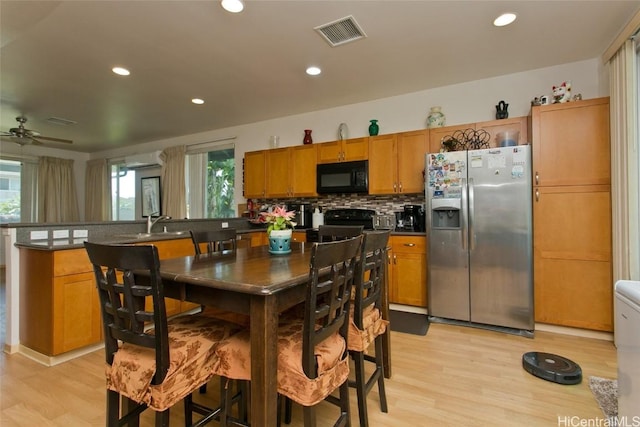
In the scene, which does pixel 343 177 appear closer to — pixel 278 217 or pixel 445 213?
pixel 445 213

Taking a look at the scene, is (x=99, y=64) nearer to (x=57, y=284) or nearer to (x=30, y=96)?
(x=30, y=96)

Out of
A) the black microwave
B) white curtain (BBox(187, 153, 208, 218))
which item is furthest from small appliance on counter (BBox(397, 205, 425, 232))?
white curtain (BBox(187, 153, 208, 218))

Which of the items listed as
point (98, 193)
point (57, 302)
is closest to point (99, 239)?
point (57, 302)

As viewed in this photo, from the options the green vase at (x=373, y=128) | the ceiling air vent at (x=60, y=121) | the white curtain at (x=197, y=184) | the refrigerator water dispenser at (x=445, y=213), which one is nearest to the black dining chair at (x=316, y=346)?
the refrigerator water dispenser at (x=445, y=213)

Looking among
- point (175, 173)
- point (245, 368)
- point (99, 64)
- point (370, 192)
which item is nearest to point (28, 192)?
point (175, 173)

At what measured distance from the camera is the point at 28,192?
6379 mm

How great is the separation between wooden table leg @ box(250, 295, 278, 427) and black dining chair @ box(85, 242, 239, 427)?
32 cm

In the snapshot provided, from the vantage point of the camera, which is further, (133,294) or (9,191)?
(9,191)

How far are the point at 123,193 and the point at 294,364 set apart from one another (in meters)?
7.45

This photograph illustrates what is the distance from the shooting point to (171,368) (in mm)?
1167

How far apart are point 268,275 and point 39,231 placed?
8.56 feet

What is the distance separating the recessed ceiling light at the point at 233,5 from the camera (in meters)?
2.10

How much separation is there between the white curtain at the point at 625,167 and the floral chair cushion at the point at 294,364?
2568mm

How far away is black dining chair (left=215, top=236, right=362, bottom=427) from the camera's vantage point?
116 centimetres
